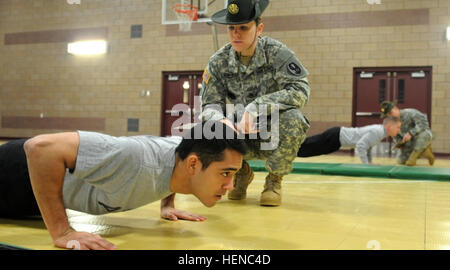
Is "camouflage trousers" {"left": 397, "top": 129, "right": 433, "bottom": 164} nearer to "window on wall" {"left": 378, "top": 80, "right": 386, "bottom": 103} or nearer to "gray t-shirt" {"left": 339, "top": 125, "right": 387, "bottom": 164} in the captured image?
"gray t-shirt" {"left": 339, "top": 125, "right": 387, "bottom": 164}

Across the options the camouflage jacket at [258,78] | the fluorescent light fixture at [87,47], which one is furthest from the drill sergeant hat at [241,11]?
the fluorescent light fixture at [87,47]

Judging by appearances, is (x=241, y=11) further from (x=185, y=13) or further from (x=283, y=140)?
(x=185, y=13)

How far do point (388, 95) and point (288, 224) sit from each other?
24.5ft

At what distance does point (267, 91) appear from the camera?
2.90 meters

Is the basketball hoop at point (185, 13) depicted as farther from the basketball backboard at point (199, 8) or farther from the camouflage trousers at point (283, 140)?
the camouflage trousers at point (283, 140)

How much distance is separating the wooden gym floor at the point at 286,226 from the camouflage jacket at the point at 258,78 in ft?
2.16

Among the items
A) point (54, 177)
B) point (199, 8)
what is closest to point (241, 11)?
point (54, 177)

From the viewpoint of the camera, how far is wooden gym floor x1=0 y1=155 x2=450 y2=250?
1676 millimetres

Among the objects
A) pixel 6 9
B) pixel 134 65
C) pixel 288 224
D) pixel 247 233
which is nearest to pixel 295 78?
pixel 288 224

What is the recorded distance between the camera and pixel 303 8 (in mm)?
9258

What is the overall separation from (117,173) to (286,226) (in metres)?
0.87

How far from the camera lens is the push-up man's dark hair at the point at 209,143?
168cm

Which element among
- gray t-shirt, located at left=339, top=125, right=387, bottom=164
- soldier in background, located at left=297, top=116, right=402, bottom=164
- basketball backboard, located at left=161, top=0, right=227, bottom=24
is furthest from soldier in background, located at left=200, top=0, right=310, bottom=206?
basketball backboard, located at left=161, top=0, right=227, bottom=24
